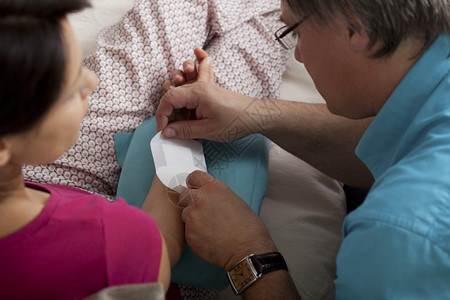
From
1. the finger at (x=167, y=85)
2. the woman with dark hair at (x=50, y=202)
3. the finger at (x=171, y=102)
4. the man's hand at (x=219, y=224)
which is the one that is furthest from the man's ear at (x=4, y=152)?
the finger at (x=167, y=85)

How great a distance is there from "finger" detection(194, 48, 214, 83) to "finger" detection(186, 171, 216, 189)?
301 mm

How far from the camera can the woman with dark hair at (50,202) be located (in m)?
0.51

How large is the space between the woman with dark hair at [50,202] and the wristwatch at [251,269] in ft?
0.89

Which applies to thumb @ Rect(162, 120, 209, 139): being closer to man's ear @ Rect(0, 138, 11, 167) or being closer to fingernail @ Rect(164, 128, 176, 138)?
fingernail @ Rect(164, 128, 176, 138)

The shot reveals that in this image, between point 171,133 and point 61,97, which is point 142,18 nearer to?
point 171,133

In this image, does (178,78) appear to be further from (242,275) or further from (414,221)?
(414,221)

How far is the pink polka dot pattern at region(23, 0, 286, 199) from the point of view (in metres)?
1.16

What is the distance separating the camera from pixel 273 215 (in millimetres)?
1204

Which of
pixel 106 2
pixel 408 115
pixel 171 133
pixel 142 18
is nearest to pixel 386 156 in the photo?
pixel 408 115

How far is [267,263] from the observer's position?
94 cm

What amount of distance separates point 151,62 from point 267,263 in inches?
26.0

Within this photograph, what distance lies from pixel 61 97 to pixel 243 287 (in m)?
0.58

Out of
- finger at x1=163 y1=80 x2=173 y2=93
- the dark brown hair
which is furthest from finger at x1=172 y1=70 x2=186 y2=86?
the dark brown hair

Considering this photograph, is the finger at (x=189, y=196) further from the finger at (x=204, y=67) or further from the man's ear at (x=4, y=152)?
the man's ear at (x=4, y=152)
